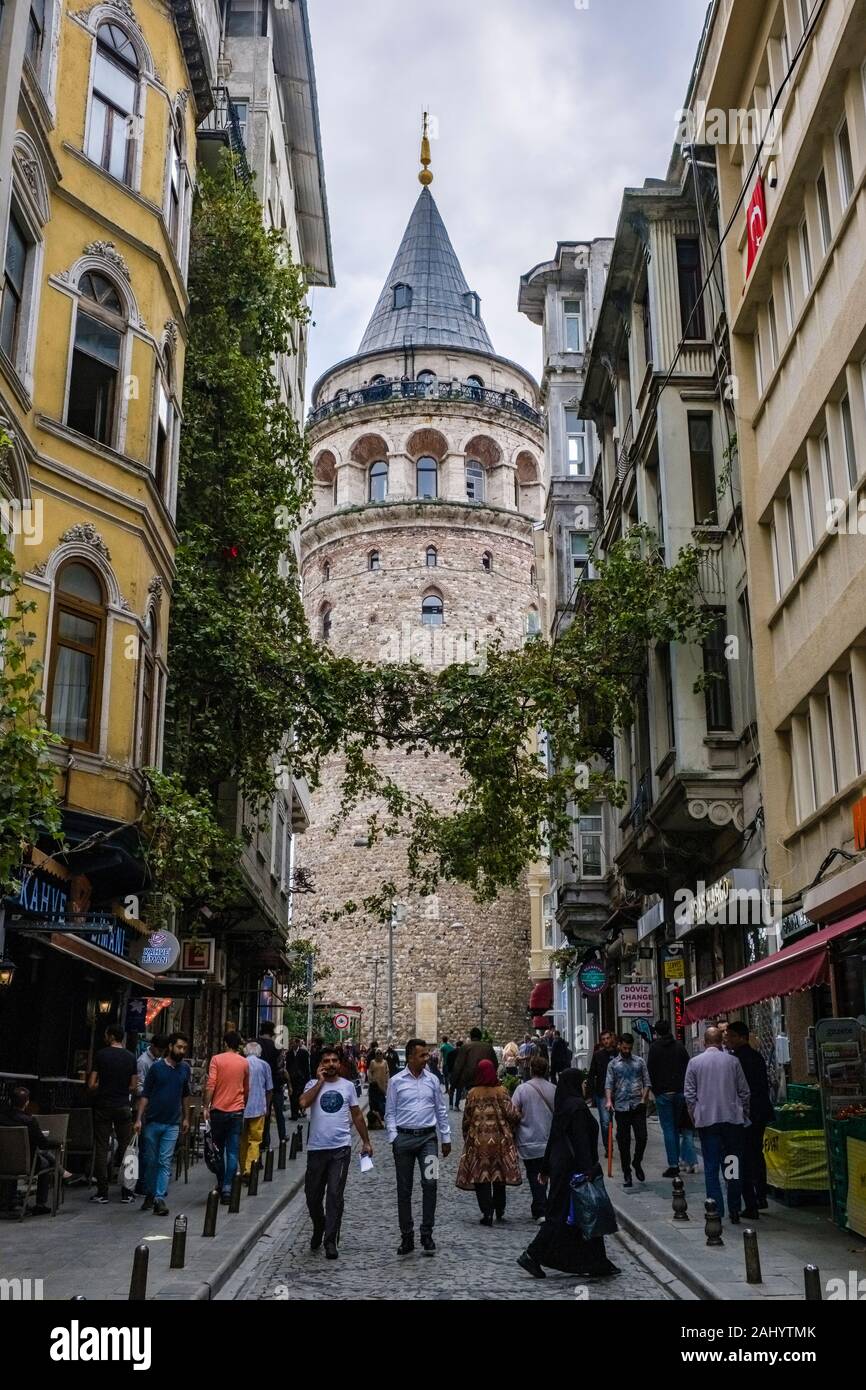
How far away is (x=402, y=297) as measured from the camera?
63844mm

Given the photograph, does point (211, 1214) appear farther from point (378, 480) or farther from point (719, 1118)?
point (378, 480)

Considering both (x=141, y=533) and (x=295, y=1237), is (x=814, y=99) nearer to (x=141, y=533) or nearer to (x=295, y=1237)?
(x=141, y=533)

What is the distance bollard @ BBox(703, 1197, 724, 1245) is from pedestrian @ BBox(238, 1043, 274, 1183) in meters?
5.48

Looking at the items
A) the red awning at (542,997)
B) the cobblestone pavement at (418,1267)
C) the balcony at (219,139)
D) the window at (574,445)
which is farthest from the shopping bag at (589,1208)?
the red awning at (542,997)

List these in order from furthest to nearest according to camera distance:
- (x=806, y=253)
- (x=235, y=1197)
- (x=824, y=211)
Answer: (x=806, y=253) → (x=824, y=211) → (x=235, y=1197)

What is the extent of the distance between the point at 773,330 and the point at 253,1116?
1135 cm

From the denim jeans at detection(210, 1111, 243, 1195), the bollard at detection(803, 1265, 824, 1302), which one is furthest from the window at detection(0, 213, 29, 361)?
the bollard at detection(803, 1265, 824, 1302)

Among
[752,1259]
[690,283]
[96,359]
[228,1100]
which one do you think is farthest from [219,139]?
[752,1259]

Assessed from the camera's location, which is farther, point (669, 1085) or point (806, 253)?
point (806, 253)

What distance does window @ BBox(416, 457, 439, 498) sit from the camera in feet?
193

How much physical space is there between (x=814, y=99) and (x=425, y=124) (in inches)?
1942

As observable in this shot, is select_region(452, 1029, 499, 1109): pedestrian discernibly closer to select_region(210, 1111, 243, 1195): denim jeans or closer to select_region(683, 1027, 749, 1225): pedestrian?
A: select_region(210, 1111, 243, 1195): denim jeans

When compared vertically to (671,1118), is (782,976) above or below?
above

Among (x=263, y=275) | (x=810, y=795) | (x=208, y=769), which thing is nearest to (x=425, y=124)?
(x=263, y=275)
